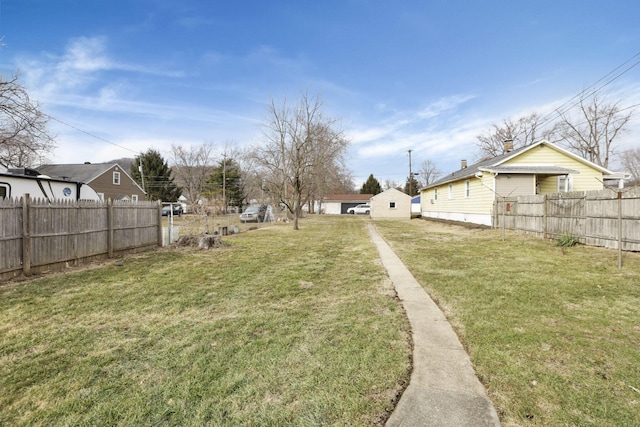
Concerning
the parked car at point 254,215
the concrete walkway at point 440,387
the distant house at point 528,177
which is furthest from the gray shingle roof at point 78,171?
the concrete walkway at point 440,387

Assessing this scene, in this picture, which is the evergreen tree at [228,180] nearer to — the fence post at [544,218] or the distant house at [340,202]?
the distant house at [340,202]

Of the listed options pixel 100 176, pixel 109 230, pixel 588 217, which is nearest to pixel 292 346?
pixel 109 230

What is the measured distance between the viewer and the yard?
224cm

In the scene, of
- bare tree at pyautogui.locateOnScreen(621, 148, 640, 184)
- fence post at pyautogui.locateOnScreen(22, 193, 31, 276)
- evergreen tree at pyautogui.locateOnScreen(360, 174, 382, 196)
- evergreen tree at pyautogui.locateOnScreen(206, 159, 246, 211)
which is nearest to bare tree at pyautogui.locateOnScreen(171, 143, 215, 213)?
evergreen tree at pyautogui.locateOnScreen(206, 159, 246, 211)

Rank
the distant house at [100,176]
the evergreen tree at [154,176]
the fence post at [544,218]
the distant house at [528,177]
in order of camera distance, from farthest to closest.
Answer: the evergreen tree at [154,176], the distant house at [100,176], the distant house at [528,177], the fence post at [544,218]

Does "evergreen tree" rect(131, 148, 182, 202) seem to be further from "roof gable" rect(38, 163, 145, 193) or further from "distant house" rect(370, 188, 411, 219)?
"distant house" rect(370, 188, 411, 219)

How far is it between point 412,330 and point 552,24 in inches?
603

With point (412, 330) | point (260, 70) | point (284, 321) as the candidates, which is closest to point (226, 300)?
point (284, 321)

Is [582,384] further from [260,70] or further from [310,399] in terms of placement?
[260,70]

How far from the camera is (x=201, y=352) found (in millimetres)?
3160

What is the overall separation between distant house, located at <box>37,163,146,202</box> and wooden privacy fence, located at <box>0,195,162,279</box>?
22.5 metres

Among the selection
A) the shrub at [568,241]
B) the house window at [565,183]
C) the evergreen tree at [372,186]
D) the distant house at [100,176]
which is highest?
the evergreen tree at [372,186]

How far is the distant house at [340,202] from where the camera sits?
6147cm

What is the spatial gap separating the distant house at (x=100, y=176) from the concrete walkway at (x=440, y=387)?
3215 centimetres
